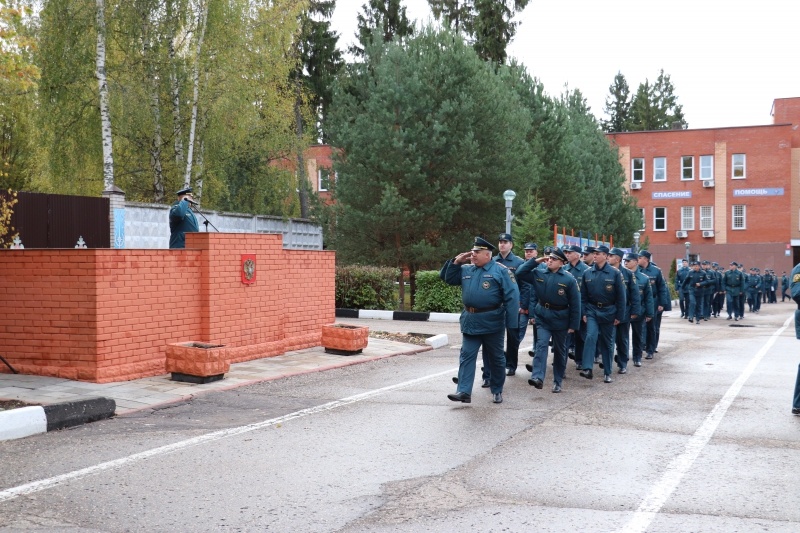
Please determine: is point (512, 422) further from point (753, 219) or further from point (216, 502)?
point (753, 219)

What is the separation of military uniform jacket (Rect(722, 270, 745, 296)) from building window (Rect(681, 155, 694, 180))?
102 ft

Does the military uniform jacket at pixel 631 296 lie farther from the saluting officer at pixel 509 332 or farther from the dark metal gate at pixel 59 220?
the dark metal gate at pixel 59 220

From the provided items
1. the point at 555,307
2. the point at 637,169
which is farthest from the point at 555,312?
the point at 637,169

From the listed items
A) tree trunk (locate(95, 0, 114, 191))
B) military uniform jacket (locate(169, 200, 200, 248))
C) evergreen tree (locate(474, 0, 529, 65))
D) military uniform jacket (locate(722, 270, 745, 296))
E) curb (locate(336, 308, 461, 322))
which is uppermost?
evergreen tree (locate(474, 0, 529, 65))

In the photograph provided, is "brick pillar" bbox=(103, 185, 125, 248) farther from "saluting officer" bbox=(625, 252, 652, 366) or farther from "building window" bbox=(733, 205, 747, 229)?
"building window" bbox=(733, 205, 747, 229)

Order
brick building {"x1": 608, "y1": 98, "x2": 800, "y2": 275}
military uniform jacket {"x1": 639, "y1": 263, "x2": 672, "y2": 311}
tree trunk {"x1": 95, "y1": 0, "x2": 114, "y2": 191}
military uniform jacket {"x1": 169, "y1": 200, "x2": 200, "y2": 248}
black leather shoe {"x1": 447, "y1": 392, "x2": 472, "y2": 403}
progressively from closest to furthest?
black leather shoe {"x1": 447, "y1": 392, "x2": 472, "y2": 403} < military uniform jacket {"x1": 169, "y1": 200, "x2": 200, "y2": 248} < military uniform jacket {"x1": 639, "y1": 263, "x2": 672, "y2": 311} < tree trunk {"x1": 95, "y1": 0, "x2": 114, "y2": 191} < brick building {"x1": 608, "y1": 98, "x2": 800, "y2": 275}

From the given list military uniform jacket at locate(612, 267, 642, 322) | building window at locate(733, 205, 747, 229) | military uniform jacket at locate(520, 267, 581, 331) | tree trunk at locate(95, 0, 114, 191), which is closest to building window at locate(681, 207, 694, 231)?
building window at locate(733, 205, 747, 229)

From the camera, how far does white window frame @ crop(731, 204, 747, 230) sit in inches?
2275

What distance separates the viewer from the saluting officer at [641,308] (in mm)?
14219

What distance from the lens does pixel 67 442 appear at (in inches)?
303

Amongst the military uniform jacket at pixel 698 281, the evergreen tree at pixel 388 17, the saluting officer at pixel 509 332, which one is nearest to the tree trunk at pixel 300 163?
the evergreen tree at pixel 388 17

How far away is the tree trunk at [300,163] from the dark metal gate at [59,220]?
12.9m

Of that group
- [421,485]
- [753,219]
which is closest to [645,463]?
[421,485]

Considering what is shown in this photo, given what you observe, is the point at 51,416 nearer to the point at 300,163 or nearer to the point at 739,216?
the point at 300,163
